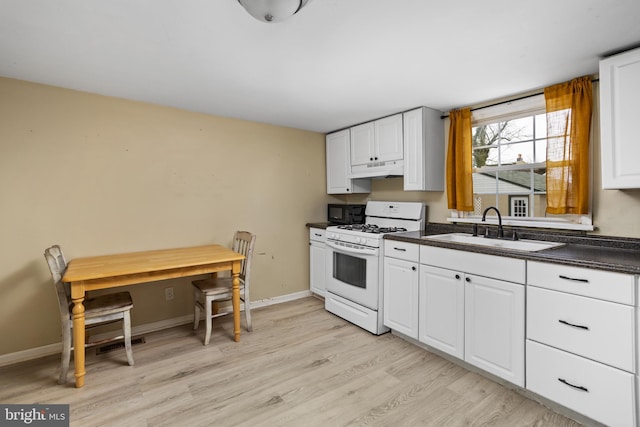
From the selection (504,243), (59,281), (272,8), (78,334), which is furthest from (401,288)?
(59,281)

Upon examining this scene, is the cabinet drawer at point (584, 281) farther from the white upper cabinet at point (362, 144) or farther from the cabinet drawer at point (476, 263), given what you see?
the white upper cabinet at point (362, 144)

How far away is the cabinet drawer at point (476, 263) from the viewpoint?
6.46ft

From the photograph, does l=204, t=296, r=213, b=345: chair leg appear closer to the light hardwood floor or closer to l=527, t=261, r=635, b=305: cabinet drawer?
the light hardwood floor

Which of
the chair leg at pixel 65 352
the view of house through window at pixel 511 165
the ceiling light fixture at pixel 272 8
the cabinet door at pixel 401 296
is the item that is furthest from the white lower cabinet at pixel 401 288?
the chair leg at pixel 65 352

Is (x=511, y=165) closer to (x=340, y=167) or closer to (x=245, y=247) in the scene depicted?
(x=340, y=167)

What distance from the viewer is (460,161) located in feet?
9.77

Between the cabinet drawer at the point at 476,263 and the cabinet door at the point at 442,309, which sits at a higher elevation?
the cabinet drawer at the point at 476,263

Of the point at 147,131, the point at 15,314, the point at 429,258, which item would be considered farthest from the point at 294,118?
the point at 15,314

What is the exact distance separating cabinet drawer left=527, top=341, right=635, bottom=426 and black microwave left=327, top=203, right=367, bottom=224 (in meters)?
2.21

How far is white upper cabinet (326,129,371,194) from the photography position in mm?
3875

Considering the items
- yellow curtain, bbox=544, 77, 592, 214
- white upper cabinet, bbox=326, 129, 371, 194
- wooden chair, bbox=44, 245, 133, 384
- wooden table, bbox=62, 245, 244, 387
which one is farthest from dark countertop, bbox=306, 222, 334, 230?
yellow curtain, bbox=544, 77, 592, 214

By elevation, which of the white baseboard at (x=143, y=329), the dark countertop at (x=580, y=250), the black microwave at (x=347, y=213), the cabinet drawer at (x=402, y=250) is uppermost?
the black microwave at (x=347, y=213)

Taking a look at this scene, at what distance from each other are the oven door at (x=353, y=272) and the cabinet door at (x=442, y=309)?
50 cm

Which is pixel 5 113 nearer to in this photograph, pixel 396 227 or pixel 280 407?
pixel 280 407
